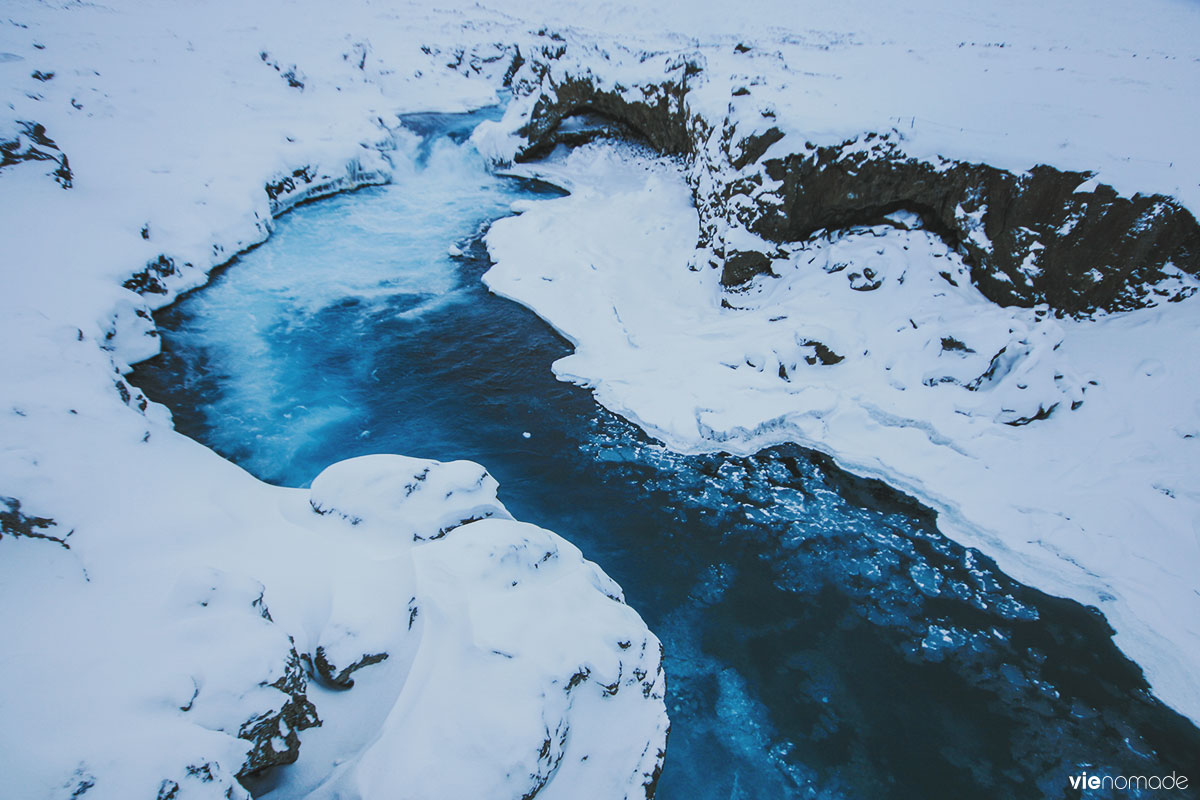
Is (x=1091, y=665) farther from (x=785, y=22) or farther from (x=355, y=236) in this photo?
(x=785, y=22)

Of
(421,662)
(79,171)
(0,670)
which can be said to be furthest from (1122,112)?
(79,171)

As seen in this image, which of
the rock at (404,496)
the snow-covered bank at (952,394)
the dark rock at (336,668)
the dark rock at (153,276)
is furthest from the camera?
the dark rock at (153,276)

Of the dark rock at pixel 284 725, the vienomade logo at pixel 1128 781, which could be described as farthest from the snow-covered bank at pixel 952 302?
the dark rock at pixel 284 725

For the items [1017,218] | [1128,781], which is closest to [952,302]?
[1017,218]

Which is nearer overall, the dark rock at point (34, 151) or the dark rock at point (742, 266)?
the dark rock at point (34, 151)

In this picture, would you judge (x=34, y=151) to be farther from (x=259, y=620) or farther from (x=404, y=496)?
(x=259, y=620)

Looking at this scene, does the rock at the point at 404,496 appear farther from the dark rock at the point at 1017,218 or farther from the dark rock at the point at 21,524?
the dark rock at the point at 1017,218
